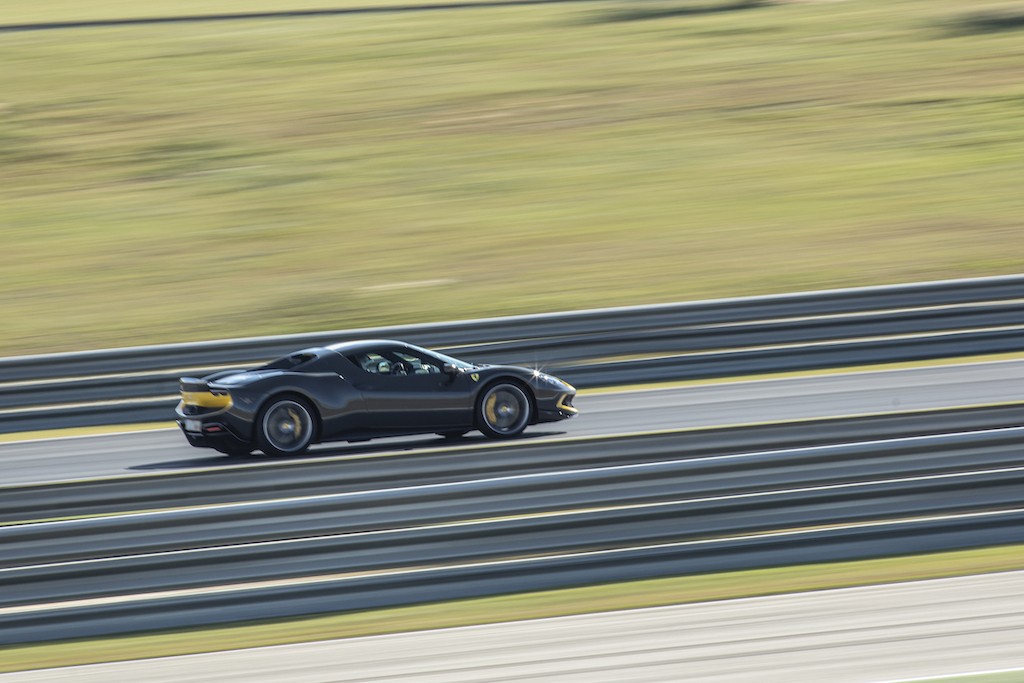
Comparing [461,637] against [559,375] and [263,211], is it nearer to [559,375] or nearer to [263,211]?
[559,375]

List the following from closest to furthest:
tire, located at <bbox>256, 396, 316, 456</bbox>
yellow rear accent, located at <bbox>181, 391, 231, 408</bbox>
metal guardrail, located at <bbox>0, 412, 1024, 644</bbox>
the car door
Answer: metal guardrail, located at <bbox>0, 412, 1024, 644</bbox> → yellow rear accent, located at <bbox>181, 391, 231, 408</bbox> → tire, located at <bbox>256, 396, 316, 456</bbox> → the car door

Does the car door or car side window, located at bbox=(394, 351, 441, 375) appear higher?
car side window, located at bbox=(394, 351, 441, 375)

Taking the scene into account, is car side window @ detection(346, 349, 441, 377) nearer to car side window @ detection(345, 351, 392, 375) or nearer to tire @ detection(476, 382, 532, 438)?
car side window @ detection(345, 351, 392, 375)

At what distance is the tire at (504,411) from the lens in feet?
36.2

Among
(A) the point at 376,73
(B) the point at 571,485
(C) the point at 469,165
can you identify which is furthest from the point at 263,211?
(B) the point at 571,485

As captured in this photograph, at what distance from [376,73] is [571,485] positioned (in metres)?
22.3

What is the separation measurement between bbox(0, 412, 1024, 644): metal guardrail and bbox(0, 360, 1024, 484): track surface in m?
3.95

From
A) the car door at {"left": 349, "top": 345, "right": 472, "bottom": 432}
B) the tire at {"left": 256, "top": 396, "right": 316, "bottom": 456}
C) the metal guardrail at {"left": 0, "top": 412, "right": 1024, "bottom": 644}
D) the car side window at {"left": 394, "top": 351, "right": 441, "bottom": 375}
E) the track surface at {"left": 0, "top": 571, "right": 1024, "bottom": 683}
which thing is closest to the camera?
the track surface at {"left": 0, "top": 571, "right": 1024, "bottom": 683}

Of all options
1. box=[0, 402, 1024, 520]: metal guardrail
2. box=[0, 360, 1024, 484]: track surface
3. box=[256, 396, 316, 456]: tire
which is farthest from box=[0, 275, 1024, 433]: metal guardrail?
box=[0, 402, 1024, 520]: metal guardrail

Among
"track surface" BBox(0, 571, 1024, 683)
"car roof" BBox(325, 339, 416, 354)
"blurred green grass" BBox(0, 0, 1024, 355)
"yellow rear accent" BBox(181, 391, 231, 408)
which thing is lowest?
"track surface" BBox(0, 571, 1024, 683)

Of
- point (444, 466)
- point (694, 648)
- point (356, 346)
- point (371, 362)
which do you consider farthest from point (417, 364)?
point (694, 648)

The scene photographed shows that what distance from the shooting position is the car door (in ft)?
35.1

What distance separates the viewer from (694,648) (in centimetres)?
583

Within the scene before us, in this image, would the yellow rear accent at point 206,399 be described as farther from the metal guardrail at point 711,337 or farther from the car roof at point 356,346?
the metal guardrail at point 711,337
